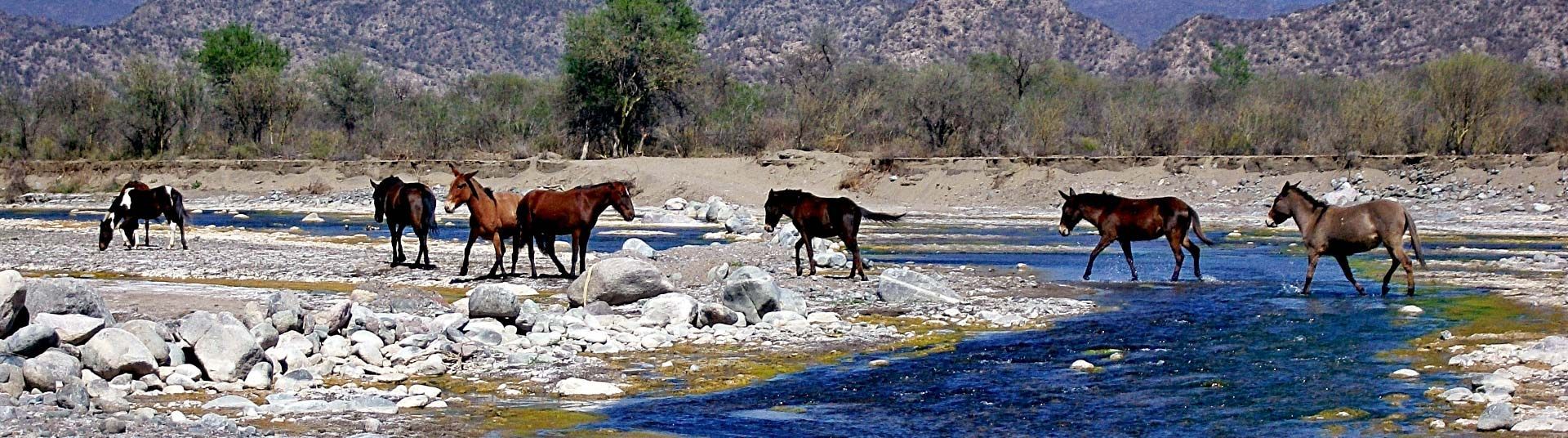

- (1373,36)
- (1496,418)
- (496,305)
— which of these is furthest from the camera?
(1373,36)

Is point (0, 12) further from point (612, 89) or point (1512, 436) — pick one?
point (1512, 436)

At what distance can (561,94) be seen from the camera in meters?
62.5

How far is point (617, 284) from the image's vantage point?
56.0ft

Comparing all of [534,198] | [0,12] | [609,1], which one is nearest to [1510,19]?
[609,1]

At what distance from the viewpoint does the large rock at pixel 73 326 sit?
1199cm

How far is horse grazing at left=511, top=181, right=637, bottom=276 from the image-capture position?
20453mm

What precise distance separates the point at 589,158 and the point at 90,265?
36.3 m

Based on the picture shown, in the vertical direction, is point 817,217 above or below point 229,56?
below

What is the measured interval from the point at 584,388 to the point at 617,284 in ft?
16.4

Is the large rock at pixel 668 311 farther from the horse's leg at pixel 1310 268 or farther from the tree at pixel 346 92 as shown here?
the tree at pixel 346 92

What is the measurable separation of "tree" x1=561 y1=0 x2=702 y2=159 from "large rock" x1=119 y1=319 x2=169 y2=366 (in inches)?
1875

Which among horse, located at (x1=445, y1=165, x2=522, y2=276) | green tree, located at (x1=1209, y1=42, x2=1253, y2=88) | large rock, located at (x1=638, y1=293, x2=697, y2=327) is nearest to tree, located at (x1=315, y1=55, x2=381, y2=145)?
green tree, located at (x1=1209, y1=42, x2=1253, y2=88)

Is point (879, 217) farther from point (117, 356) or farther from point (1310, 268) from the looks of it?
point (117, 356)

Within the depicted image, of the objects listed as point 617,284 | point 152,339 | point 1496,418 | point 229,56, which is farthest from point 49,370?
point 229,56
